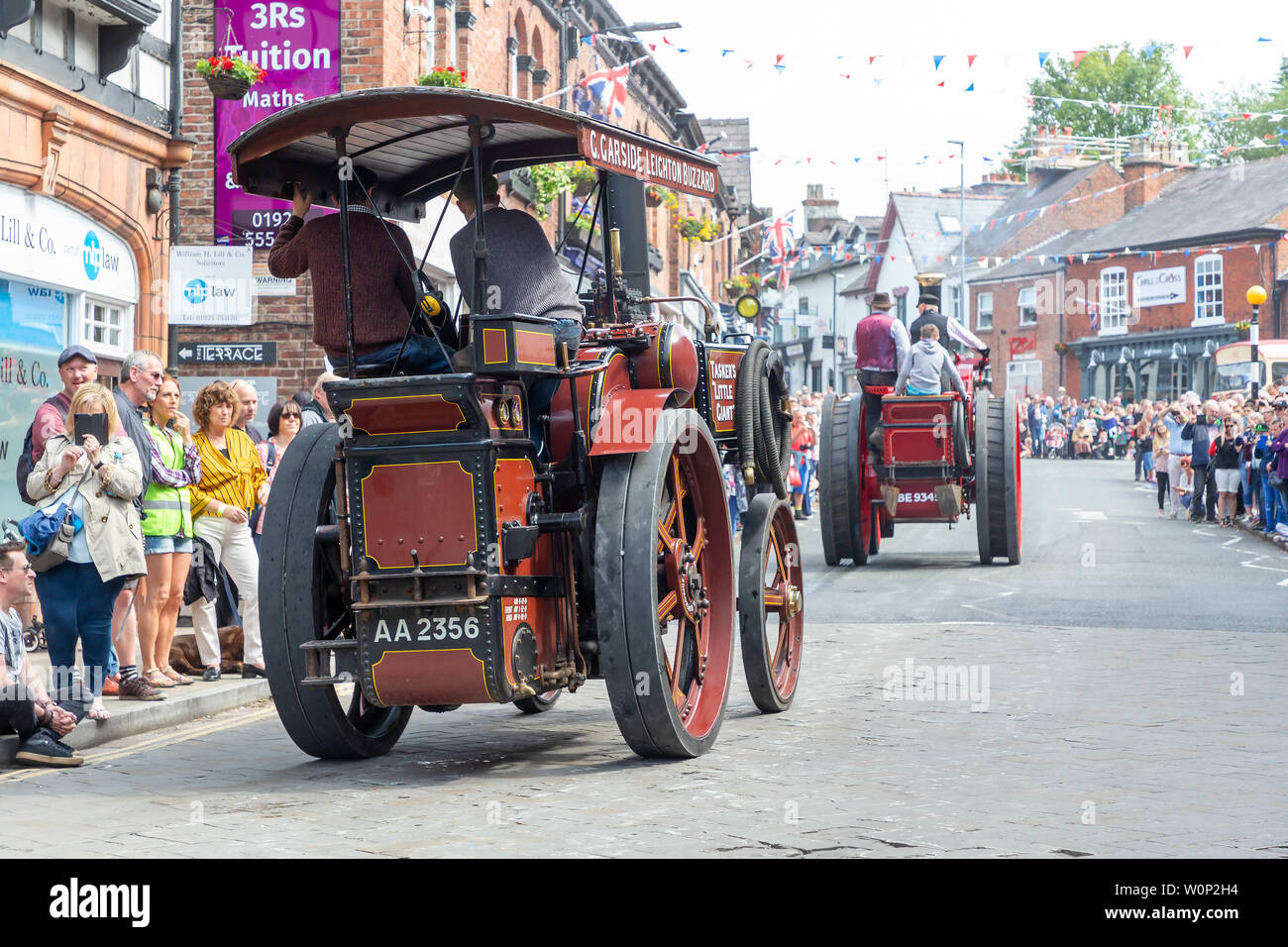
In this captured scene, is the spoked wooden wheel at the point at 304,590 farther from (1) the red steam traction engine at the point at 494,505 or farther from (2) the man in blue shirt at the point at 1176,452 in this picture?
(2) the man in blue shirt at the point at 1176,452

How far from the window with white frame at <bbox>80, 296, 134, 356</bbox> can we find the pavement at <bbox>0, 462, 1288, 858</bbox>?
21.2ft

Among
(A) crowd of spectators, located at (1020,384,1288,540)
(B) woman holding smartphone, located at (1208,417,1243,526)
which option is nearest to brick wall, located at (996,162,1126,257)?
(A) crowd of spectators, located at (1020,384,1288,540)

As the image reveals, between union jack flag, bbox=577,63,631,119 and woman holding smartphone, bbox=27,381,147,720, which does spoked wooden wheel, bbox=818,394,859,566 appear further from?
union jack flag, bbox=577,63,631,119

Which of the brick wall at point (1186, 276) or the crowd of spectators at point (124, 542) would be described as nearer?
the crowd of spectators at point (124, 542)

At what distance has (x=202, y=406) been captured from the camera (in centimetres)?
990

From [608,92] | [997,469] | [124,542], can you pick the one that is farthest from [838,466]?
[608,92]

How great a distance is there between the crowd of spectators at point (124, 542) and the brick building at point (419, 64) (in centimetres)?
177

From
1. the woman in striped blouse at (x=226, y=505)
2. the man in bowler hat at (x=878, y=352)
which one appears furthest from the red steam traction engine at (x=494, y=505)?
the man in bowler hat at (x=878, y=352)

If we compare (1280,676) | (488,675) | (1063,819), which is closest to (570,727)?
(488,675)

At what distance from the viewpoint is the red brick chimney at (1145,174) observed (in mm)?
59719

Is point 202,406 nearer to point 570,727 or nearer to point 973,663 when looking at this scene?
point 570,727

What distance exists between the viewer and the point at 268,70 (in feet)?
56.7

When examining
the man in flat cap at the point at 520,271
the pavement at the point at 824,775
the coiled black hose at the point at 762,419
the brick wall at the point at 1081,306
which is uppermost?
the brick wall at the point at 1081,306

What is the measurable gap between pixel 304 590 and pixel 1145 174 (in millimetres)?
58227
